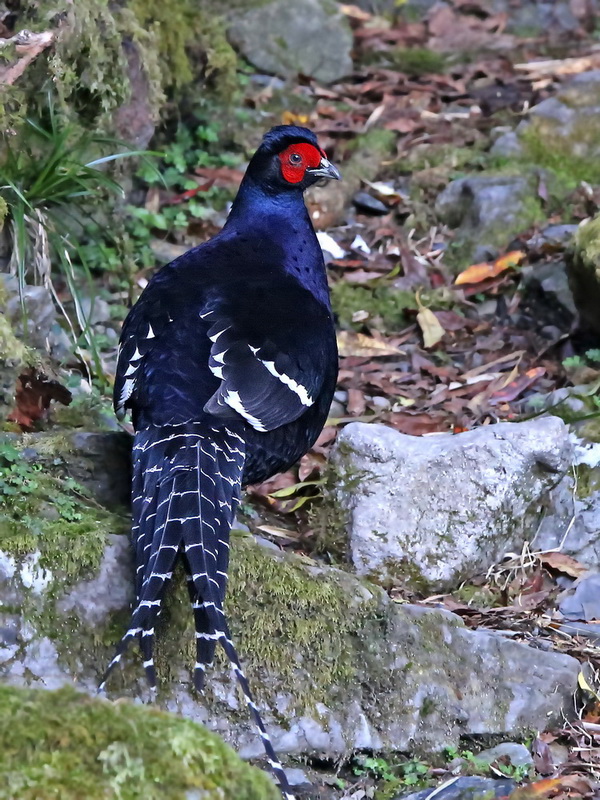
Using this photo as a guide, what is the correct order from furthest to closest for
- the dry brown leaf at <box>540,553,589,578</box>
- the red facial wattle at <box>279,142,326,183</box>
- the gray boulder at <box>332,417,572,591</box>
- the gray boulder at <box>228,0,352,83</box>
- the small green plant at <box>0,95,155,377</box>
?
the gray boulder at <box>228,0,352,83</box> < the small green plant at <box>0,95,155,377</box> < the red facial wattle at <box>279,142,326,183</box> < the dry brown leaf at <box>540,553,589,578</box> < the gray boulder at <box>332,417,572,591</box>

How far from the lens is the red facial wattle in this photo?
4246 mm

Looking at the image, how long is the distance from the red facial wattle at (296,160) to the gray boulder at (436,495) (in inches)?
42.5

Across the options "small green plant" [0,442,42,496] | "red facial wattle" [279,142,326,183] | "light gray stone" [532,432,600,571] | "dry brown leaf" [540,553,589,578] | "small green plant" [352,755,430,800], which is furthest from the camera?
"red facial wattle" [279,142,326,183]

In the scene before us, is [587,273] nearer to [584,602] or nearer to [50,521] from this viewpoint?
[584,602]

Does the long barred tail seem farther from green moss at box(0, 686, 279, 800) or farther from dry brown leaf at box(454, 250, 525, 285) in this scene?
dry brown leaf at box(454, 250, 525, 285)

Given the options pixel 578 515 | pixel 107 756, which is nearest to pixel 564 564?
pixel 578 515

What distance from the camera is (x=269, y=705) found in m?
2.94

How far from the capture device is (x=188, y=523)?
283 cm

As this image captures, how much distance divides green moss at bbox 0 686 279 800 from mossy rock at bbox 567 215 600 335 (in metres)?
3.30

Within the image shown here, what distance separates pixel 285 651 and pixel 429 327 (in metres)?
2.64

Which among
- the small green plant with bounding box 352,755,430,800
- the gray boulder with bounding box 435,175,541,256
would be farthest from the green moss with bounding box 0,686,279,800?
the gray boulder with bounding box 435,175,541,256

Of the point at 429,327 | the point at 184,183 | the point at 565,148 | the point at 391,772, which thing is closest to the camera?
the point at 391,772

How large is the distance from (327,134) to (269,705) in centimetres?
466

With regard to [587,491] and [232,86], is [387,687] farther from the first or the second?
[232,86]
